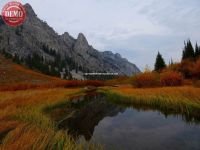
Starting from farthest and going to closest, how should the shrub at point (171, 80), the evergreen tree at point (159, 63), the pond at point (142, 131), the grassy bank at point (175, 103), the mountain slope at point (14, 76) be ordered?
the evergreen tree at point (159, 63) → the mountain slope at point (14, 76) → the shrub at point (171, 80) → the grassy bank at point (175, 103) → the pond at point (142, 131)

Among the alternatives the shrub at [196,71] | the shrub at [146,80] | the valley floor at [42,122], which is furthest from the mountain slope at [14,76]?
the valley floor at [42,122]

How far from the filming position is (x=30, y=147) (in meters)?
8.78

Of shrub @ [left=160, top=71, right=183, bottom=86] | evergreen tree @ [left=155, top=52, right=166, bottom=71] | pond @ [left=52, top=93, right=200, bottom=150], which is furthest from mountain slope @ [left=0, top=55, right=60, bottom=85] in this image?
pond @ [left=52, top=93, right=200, bottom=150]

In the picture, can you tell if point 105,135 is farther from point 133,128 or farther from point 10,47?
point 10,47

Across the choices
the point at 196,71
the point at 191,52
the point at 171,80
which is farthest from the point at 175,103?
the point at 191,52

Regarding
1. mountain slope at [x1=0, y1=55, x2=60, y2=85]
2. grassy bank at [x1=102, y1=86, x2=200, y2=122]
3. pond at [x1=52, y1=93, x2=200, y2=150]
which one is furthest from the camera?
mountain slope at [x1=0, y1=55, x2=60, y2=85]

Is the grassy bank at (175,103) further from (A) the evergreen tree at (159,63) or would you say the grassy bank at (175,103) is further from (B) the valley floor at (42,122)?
(A) the evergreen tree at (159,63)

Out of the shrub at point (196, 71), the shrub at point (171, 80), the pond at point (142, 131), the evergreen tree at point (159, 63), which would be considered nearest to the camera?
the pond at point (142, 131)

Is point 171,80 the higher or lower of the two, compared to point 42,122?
higher

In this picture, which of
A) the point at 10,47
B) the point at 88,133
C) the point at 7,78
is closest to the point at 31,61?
the point at 10,47

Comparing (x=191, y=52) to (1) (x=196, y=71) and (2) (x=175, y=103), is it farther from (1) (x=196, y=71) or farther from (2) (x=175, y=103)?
(2) (x=175, y=103)

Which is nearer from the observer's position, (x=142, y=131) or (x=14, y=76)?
(x=142, y=131)

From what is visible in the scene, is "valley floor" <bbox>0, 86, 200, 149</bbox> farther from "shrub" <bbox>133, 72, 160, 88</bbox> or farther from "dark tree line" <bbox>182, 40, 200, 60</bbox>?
"dark tree line" <bbox>182, 40, 200, 60</bbox>

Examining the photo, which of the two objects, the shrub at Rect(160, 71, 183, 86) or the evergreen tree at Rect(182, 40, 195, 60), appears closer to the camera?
the shrub at Rect(160, 71, 183, 86)
